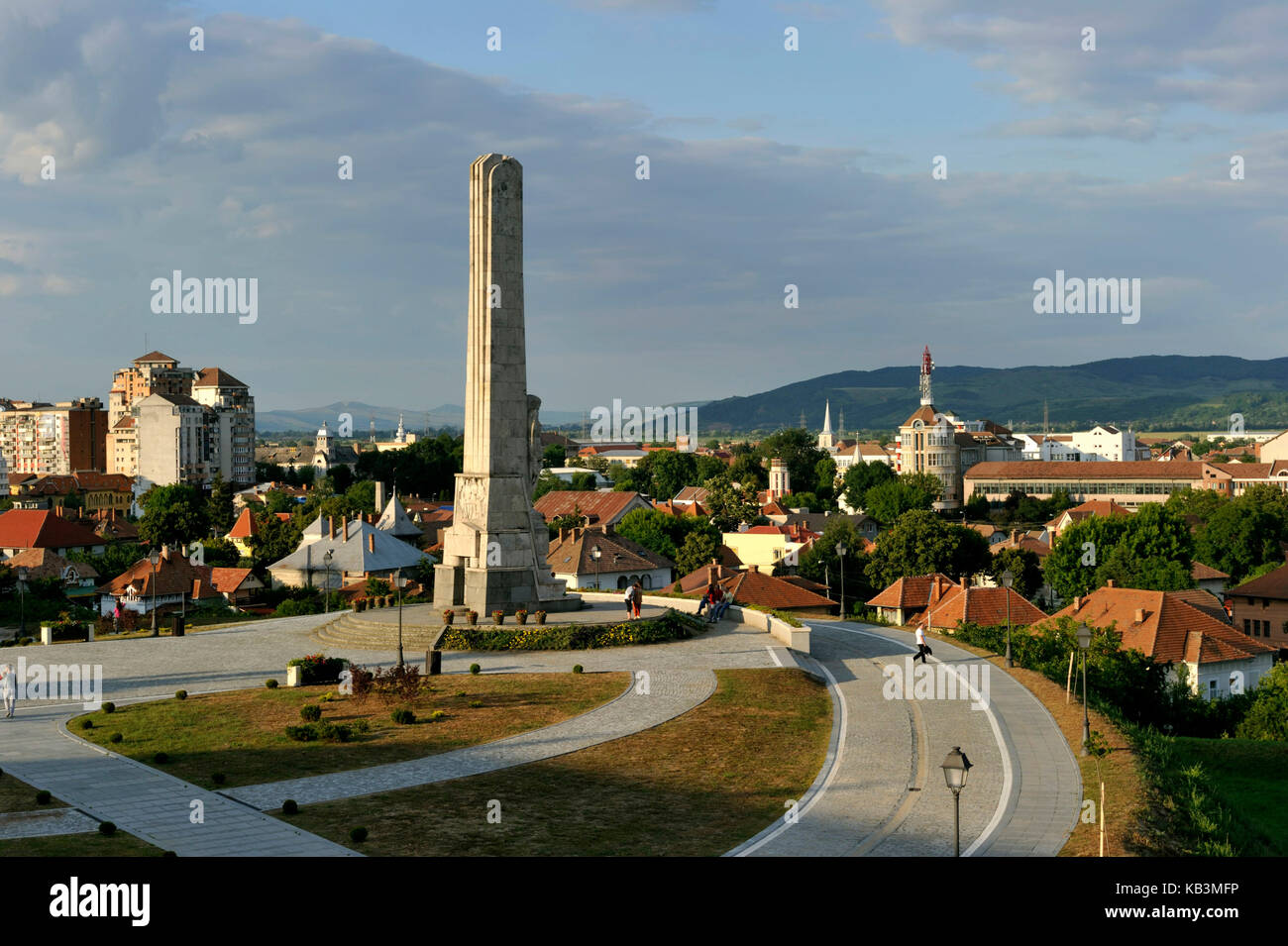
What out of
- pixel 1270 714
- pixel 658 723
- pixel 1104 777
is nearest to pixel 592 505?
pixel 1270 714

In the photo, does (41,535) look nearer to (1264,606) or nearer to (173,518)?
(173,518)

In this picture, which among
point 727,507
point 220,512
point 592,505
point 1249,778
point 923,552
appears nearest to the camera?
point 1249,778

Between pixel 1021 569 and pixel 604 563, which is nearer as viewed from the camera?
pixel 604 563

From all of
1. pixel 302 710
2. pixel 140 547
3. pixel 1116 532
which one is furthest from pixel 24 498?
pixel 302 710

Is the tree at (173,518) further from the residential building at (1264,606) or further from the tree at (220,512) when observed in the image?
the residential building at (1264,606)
